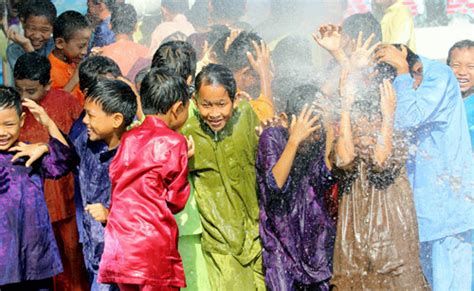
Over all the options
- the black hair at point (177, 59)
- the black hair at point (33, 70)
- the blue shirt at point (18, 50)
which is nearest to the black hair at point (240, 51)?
the black hair at point (177, 59)

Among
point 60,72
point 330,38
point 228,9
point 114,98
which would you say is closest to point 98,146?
point 114,98

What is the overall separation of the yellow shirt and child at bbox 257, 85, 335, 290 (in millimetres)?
1376

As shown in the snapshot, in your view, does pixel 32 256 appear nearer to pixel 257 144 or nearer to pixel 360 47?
pixel 257 144

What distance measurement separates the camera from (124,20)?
6809 mm

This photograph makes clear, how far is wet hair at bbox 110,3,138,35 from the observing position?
22.3 ft

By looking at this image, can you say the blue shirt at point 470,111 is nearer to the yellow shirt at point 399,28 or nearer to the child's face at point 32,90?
the yellow shirt at point 399,28

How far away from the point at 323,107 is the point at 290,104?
0.71 ft

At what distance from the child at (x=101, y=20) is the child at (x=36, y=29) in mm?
312

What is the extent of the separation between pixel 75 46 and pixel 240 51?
1410 mm

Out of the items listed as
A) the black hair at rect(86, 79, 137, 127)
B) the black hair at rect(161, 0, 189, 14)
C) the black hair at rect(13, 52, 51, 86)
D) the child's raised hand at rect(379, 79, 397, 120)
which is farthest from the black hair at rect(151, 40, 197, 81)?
the black hair at rect(161, 0, 189, 14)

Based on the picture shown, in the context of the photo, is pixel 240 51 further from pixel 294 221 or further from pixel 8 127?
pixel 8 127

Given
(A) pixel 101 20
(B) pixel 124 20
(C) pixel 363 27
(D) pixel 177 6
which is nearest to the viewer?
(C) pixel 363 27

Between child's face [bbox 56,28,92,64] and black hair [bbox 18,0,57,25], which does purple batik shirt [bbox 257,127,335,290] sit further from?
black hair [bbox 18,0,57,25]

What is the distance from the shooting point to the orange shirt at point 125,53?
6.57 metres
